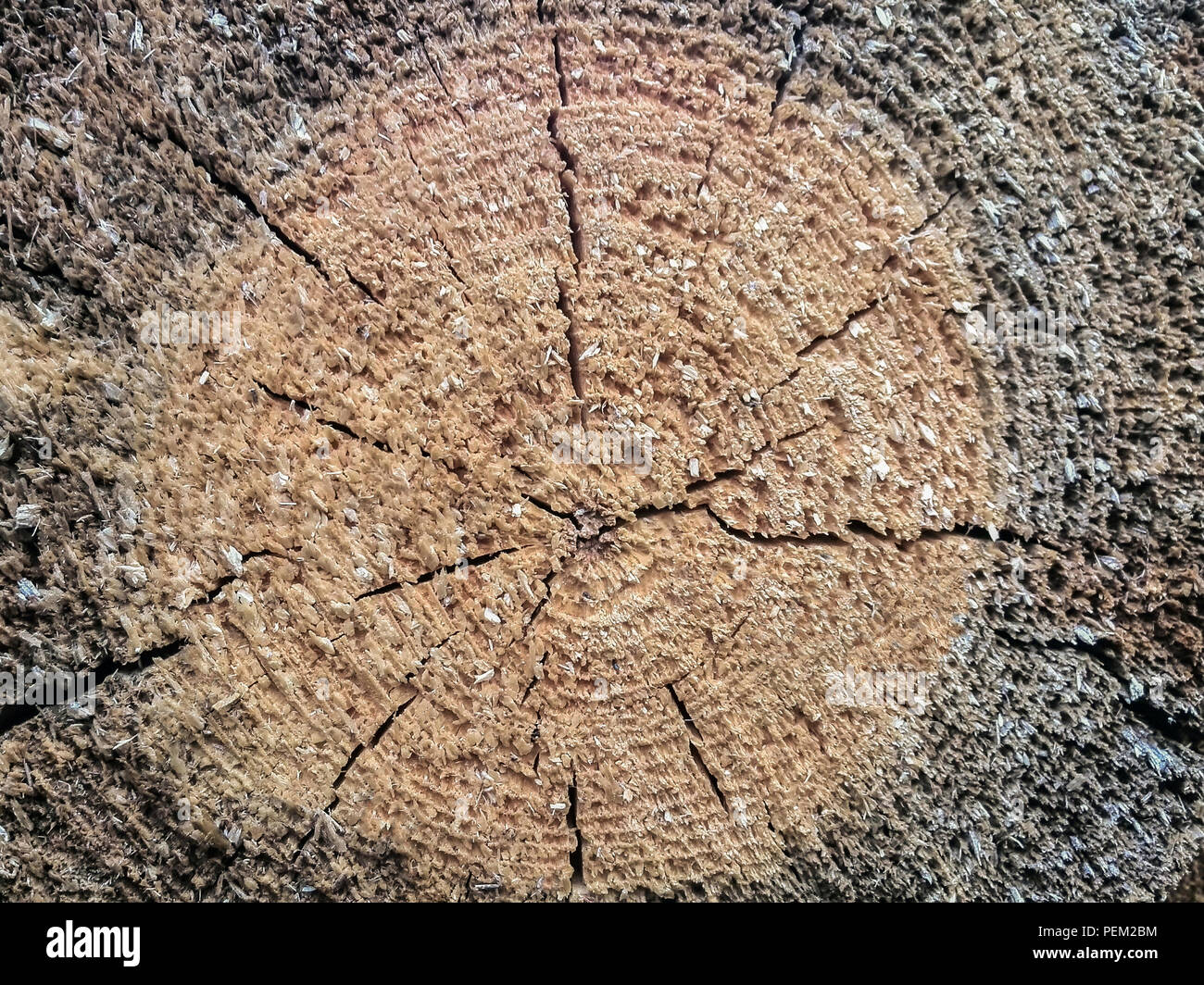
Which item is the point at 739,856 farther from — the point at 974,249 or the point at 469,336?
the point at 974,249

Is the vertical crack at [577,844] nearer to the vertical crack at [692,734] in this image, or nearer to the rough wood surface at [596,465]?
the rough wood surface at [596,465]

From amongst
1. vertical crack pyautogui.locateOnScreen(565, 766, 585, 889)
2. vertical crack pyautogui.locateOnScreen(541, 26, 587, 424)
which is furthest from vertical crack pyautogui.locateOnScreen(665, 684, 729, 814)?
vertical crack pyautogui.locateOnScreen(541, 26, 587, 424)

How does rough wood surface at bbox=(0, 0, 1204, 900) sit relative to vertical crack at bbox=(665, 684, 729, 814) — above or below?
above

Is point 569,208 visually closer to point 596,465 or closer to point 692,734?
point 596,465

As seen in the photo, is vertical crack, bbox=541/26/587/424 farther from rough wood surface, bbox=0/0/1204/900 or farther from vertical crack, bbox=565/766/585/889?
vertical crack, bbox=565/766/585/889

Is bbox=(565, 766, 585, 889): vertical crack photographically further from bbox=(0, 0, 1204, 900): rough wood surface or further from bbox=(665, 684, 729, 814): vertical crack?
bbox=(665, 684, 729, 814): vertical crack

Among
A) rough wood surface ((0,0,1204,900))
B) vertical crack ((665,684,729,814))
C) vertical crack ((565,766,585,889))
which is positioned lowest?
vertical crack ((565,766,585,889))

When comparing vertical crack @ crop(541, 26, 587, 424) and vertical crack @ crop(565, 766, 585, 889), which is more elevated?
vertical crack @ crop(541, 26, 587, 424)

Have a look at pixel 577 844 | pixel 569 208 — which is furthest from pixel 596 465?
pixel 577 844
